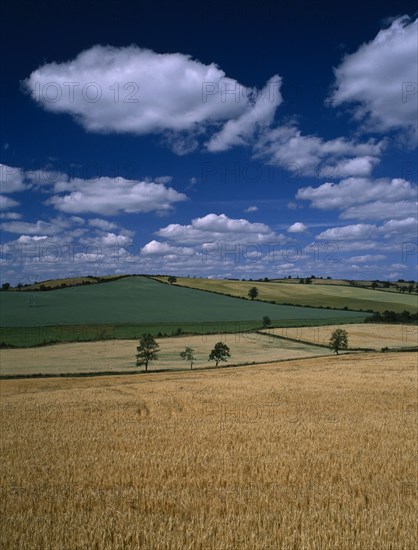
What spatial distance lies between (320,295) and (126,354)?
81674mm

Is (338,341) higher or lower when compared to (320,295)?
lower

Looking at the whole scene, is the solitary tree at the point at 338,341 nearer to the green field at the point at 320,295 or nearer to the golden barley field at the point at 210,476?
the golden barley field at the point at 210,476

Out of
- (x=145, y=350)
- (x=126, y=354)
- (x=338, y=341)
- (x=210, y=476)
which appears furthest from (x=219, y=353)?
(x=210, y=476)

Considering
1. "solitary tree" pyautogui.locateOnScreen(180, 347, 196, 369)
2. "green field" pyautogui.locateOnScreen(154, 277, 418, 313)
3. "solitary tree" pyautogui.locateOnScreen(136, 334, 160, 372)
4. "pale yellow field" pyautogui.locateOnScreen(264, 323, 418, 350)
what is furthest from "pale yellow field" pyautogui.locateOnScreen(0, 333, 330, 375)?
"green field" pyautogui.locateOnScreen(154, 277, 418, 313)

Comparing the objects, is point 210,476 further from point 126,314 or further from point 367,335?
point 126,314

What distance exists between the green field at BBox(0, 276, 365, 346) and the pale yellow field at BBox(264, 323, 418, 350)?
657cm

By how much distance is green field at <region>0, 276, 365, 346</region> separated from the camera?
80.9 m

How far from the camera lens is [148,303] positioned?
110m

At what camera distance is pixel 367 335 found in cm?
8212

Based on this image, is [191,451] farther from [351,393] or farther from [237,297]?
[237,297]

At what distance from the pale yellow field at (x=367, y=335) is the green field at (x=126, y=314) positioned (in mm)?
6569

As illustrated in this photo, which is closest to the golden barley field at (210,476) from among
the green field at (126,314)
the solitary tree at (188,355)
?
the solitary tree at (188,355)

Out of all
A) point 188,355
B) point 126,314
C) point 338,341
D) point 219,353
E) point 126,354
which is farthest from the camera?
point 126,314

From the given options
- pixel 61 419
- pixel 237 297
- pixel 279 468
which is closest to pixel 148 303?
pixel 237 297
